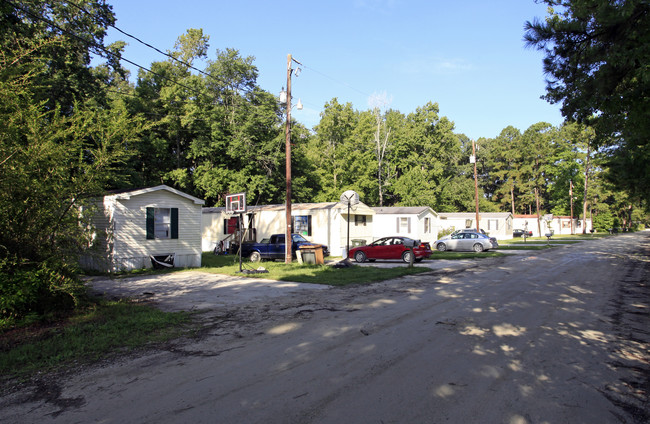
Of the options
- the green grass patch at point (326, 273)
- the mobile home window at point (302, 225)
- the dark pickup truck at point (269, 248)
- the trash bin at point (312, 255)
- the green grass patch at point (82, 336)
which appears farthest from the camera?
the mobile home window at point (302, 225)

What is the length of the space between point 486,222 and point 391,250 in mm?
32780

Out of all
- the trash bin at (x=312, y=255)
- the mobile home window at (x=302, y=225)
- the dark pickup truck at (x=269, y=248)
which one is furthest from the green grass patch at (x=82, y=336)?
the mobile home window at (x=302, y=225)

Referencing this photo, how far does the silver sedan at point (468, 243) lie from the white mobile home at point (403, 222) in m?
3.01

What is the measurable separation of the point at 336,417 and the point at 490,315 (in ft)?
17.6

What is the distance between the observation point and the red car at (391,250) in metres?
20.3

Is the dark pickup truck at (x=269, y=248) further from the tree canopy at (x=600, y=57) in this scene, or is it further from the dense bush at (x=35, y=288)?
the tree canopy at (x=600, y=57)

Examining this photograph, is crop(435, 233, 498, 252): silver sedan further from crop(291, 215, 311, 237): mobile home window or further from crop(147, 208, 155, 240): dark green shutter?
crop(147, 208, 155, 240): dark green shutter

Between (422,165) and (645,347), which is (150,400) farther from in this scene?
(422,165)

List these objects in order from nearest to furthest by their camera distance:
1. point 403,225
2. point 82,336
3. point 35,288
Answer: point 82,336 < point 35,288 < point 403,225

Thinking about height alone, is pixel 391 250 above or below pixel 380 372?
above

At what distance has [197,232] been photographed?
18516 millimetres

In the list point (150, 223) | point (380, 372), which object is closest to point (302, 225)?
point (150, 223)

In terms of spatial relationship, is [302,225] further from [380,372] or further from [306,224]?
[380,372]

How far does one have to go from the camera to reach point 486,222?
160ft
